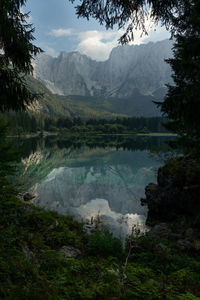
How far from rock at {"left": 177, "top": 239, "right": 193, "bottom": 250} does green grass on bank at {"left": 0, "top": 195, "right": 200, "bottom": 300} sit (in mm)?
329

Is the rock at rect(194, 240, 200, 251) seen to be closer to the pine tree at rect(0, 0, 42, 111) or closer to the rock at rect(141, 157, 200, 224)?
the rock at rect(141, 157, 200, 224)

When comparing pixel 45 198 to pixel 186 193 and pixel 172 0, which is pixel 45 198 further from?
pixel 172 0

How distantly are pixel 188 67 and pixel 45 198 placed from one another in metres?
15.0

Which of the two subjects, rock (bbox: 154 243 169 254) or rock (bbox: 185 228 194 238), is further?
rock (bbox: 185 228 194 238)

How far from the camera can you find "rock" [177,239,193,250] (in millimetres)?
7299

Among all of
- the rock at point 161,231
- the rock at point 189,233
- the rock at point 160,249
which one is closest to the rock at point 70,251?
the rock at point 160,249

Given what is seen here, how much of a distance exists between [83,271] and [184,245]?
191 inches

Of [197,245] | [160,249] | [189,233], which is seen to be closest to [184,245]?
[197,245]

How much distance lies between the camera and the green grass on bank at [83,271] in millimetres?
3304

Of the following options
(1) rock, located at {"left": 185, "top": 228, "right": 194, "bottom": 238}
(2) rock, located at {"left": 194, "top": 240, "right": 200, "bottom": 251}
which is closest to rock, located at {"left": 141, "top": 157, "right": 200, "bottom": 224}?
(1) rock, located at {"left": 185, "top": 228, "right": 194, "bottom": 238}

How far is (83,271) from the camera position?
14.9 feet

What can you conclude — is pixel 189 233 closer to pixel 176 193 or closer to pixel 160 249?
pixel 160 249

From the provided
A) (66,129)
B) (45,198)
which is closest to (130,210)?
(45,198)

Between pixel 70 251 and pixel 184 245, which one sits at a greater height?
pixel 70 251
